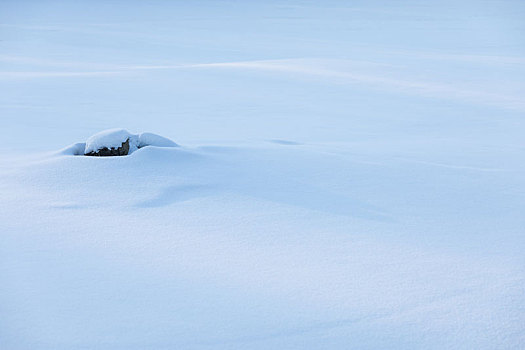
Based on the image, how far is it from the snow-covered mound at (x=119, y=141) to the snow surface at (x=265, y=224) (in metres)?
0.03

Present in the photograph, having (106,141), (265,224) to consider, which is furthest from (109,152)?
(265,224)

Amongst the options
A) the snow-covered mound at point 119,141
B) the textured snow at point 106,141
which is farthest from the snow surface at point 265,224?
the textured snow at point 106,141

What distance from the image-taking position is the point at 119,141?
2895 millimetres

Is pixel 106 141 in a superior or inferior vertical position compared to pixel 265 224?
superior

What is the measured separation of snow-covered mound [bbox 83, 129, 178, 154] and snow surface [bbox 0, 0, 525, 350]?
28 mm

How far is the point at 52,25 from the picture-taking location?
51.5ft

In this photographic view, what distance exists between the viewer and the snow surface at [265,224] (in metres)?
1.60

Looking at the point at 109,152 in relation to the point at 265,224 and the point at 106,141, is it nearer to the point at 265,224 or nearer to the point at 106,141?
the point at 106,141

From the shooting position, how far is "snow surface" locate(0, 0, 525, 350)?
1.60m

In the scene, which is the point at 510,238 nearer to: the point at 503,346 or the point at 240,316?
the point at 503,346

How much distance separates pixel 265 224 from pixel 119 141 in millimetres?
1068

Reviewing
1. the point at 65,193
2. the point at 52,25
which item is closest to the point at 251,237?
the point at 65,193

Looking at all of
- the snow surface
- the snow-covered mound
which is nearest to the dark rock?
the snow-covered mound

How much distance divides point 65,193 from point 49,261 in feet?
2.12
